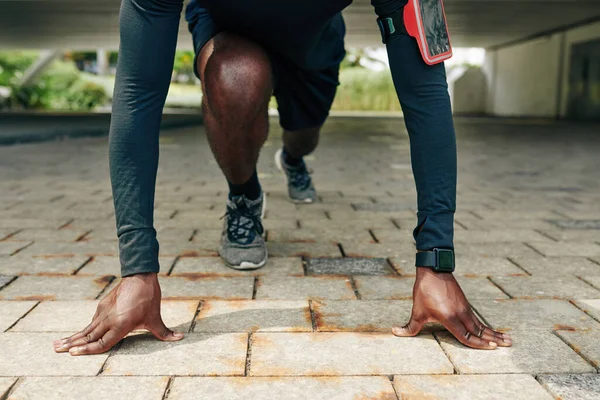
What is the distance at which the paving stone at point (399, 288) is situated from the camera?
6.76ft

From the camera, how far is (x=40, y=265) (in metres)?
2.43

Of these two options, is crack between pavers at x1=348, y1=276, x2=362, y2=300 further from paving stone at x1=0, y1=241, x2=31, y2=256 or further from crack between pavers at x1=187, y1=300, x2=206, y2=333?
paving stone at x1=0, y1=241, x2=31, y2=256

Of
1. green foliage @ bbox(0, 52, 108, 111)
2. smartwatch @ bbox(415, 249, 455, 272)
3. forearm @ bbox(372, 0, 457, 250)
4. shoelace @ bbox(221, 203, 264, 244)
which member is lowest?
green foliage @ bbox(0, 52, 108, 111)

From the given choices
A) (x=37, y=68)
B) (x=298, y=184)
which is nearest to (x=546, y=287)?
(x=298, y=184)

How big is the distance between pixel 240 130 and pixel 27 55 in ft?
106

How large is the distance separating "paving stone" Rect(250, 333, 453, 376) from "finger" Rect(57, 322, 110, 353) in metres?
0.37

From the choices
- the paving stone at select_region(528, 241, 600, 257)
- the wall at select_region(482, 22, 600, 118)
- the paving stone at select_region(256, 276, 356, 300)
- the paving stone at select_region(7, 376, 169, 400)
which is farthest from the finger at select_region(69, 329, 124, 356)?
the wall at select_region(482, 22, 600, 118)

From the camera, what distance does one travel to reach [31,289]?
2.12 meters

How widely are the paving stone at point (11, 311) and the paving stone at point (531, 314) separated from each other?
1.36 metres

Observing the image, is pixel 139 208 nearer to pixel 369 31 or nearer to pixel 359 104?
pixel 369 31

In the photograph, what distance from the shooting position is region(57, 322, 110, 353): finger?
1556 millimetres

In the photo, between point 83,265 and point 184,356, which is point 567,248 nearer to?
point 184,356

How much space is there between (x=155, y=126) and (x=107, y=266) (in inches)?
38.2

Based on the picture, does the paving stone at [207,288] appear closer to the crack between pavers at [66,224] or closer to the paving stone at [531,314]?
the paving stone at [531,314]
